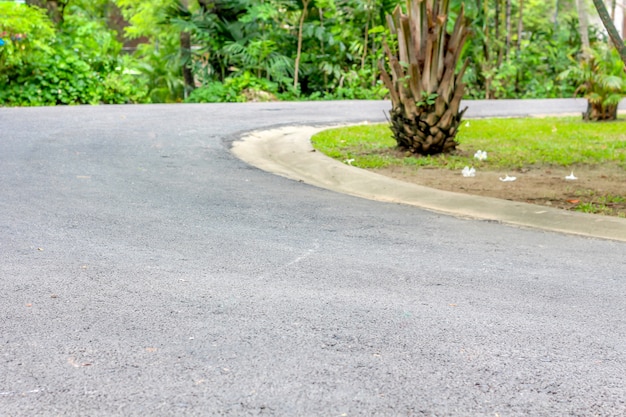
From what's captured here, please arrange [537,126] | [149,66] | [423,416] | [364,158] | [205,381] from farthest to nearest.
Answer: [149,66]
[537,126]
[364,158]
[205,381]
[423,416]

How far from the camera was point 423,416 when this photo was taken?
3.05 metres

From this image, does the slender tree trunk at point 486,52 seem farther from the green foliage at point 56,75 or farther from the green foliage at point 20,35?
the green foliage at point 20,35

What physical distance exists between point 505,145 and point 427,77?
6.62 ft

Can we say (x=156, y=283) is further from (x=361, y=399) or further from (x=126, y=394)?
(x=361, y=399)

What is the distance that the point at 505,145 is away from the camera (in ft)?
39.4

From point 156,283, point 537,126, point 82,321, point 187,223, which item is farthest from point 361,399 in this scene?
point 537,126

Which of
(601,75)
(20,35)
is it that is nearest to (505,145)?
(601,75)

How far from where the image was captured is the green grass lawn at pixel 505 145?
33.9 ft

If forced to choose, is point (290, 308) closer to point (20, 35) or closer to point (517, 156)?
point (517, 156)

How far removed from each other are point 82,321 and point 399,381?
5.37 feet

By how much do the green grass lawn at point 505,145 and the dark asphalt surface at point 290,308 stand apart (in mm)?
2938

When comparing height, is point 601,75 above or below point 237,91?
above

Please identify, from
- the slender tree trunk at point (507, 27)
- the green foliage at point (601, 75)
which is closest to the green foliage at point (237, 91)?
the slender tree trunk at point (507, 27)

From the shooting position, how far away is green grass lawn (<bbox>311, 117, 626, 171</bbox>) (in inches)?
407
